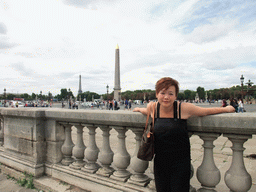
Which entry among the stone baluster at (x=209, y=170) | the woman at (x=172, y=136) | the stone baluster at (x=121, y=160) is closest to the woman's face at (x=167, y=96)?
the woman at (x=172, y=136)

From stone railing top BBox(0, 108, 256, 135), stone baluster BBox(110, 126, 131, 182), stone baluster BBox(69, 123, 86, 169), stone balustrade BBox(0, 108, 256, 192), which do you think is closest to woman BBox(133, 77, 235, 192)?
stone railing top BBox(0, 108, 256, 135)

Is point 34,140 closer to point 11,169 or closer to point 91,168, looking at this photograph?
point 11,169

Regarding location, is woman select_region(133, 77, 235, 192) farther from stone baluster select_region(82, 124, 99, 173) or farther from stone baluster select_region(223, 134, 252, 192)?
stone baluster select_region(82, 124, 99, 173)

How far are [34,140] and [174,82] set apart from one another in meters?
2.84

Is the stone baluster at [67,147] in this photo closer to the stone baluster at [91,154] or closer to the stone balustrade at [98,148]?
the stone balustrade at [98,148]

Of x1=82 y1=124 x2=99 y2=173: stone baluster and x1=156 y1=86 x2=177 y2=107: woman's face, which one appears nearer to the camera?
x1=156 y1=86 x2=177 y2=107: woman's face

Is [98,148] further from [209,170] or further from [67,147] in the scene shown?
[209,170]

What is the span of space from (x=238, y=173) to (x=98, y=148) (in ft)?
6.55

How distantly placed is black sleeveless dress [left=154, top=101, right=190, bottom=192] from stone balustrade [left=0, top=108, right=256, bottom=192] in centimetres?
28

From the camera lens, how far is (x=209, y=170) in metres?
2.15

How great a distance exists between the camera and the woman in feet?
6.23

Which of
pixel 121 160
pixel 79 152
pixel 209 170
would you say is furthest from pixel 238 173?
pixel 79 152

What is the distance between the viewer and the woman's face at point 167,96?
1945 mm

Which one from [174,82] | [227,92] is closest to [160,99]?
[174,82]
